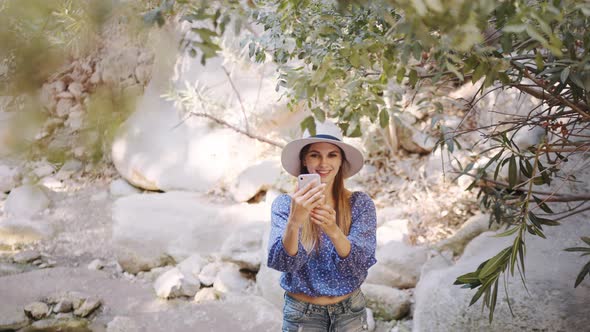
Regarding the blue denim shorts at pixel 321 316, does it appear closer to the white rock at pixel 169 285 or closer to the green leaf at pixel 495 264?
the green leaf at pixel 495 264

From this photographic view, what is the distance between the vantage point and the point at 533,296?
230 cm

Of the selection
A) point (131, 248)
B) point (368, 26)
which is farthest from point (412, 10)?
point (131, 248)

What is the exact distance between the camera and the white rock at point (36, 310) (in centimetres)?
354

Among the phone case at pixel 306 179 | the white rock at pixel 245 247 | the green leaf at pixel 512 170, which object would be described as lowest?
the white rock at pixel 245 247

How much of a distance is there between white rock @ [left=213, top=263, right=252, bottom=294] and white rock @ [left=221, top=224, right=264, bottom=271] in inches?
2.6

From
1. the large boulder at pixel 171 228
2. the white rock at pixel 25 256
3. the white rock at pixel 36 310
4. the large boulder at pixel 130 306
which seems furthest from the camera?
the white rock at pixel 25 256

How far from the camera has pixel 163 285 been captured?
12.6 feet

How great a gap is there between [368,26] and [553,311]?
4.93ft

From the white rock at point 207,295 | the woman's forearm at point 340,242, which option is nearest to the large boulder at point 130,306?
the white rock at point 207,295

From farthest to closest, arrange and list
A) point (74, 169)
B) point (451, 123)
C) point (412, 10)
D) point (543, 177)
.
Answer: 1. point (74, 169)
2. point (451, 123)
3. point (543, 177)
4. point (412, 10)

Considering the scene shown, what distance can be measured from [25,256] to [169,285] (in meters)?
1.58

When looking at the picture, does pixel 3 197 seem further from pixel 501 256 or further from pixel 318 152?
pixel 501 256

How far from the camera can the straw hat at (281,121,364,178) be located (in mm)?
1799

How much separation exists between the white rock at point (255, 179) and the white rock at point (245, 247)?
66 centimetres
